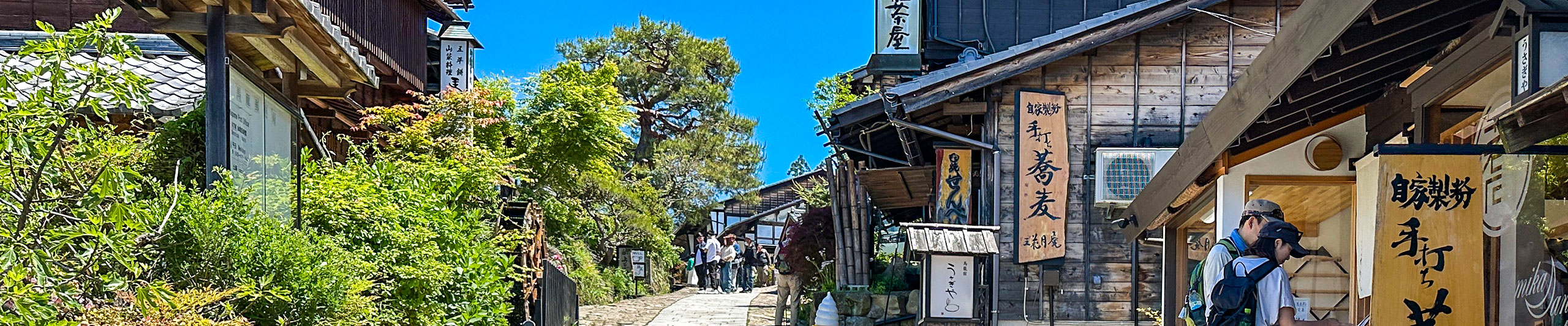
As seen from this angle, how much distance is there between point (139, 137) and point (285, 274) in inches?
121

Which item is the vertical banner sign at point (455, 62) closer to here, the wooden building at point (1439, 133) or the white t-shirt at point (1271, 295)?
the wooden building at point (1439, 133)

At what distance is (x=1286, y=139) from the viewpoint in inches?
305

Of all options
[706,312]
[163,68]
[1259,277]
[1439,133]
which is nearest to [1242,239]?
[1259,277]

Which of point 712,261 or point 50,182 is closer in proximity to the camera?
point 50,182

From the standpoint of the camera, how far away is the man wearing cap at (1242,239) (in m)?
5.43

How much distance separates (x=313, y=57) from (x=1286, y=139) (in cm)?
642

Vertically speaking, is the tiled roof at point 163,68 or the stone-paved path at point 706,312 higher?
the tiled roof at point 163,68

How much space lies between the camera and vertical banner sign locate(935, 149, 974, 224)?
15133 mm

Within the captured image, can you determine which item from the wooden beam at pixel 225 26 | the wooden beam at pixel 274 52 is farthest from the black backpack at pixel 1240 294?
the wooden beam at pixel 274 52

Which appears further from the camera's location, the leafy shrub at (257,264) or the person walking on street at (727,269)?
the person walking on street at (727,269)

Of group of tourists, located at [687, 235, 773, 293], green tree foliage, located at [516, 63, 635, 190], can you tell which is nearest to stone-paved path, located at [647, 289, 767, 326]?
group of tourists, located at [687, 235, 773, 293]

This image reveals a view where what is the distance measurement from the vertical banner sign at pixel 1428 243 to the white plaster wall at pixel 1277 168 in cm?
173

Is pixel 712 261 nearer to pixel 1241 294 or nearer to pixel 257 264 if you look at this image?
pixel 257 264

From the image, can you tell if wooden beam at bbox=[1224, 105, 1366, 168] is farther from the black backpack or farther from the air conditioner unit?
the air conditioner unit
